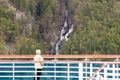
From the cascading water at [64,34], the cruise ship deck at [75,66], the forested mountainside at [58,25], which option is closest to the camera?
the cruise ship deck at [75,66]

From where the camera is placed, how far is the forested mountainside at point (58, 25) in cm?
5200

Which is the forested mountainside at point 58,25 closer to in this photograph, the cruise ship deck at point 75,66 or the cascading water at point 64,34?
the cascading water at point 64,34

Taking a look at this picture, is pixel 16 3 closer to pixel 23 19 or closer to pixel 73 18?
pixel 23 19

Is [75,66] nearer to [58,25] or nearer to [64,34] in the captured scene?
[64,34]

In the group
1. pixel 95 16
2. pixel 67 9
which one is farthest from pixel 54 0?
pixel 95 16

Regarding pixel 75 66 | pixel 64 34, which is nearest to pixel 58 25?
pixel 64 34

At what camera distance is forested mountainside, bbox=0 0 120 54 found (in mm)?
52000

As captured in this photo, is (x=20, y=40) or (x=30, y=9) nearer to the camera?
(x=20, y=40)

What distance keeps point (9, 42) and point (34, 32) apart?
3175 mm

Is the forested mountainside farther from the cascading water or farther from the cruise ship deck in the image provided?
the cruise ship deck

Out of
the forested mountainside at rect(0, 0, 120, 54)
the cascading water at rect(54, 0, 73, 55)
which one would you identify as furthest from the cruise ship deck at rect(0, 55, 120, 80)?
the cascading water at rect(54, 0, 73, 55)

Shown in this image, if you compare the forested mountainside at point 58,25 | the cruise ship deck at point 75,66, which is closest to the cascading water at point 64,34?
the forested mountainside at point 58,25

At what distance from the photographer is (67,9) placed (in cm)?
5916

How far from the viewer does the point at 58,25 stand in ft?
192
